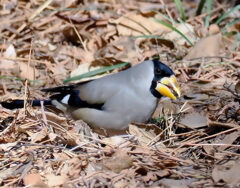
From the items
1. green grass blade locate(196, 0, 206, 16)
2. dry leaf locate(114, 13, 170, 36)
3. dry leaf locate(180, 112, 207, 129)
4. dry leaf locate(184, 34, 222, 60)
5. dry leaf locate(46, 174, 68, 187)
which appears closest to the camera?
dry leaf locate(46, 174, 68, 187)

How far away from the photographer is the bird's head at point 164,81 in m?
3.99

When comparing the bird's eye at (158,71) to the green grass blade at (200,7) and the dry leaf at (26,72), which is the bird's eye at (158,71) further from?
the green grass blade at (200,7)

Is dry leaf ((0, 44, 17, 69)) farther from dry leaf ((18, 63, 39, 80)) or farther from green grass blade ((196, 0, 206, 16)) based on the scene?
green grass blade ((196, 0, 206, 16))

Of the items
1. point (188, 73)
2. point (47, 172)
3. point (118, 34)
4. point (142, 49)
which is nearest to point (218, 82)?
point (188, 73)

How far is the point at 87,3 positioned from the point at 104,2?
10.6 inches

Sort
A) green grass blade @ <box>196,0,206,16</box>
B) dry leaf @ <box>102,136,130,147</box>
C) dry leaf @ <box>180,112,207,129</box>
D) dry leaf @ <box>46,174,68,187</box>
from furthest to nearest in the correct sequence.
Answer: green grass blade @ <box>196,0,206,16</box> → dry leaf @ <box>180,112,207,129</box> → dry leaf @ <box>102,136,130,147</box> → dry leaf @ <box>46,174,68,187</box>

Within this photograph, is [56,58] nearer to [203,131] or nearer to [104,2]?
[104,2]

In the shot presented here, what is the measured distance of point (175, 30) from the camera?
5250 mm

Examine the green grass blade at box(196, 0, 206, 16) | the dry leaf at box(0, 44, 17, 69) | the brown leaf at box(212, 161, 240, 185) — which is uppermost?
the green grass blade at box(196, 0, 206, 16)

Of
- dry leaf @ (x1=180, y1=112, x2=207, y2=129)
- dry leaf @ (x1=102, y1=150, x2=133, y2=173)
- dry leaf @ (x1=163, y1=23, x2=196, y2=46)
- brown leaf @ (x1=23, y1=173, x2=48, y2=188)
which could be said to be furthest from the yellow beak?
dry leaf @ (x1=163, y1=23, x2=196, y2=46)

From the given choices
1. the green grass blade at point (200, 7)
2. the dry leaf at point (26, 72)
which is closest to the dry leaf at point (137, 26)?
the green grass blade at point (200, 7)

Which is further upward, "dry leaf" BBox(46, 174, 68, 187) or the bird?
the bird

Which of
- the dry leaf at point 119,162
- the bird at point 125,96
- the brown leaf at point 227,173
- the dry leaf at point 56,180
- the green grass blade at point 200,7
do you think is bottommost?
the dry leaf at point 56,180

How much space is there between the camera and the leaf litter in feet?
10.4
